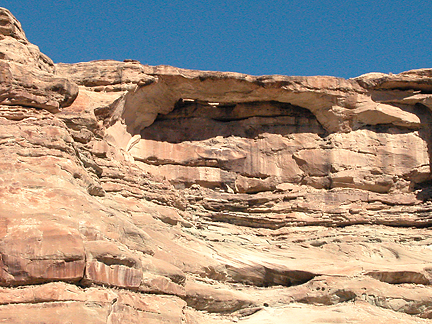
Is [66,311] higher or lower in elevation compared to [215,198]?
lower

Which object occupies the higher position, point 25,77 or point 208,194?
point 25,77

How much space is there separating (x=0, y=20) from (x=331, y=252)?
10949 mm

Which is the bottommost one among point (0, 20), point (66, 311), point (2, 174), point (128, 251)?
point (66, 311)

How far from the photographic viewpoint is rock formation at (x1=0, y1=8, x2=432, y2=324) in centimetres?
1388

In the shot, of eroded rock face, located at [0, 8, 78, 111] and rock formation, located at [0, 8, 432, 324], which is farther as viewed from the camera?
eroded rock face, located at [0, 8, 78, 111]

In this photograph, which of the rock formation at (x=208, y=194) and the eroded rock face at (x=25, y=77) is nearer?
the rock formation at (x=208, y=194)

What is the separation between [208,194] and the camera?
21.8 metres

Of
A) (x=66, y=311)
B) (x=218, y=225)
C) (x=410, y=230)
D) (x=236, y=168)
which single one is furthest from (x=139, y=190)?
(x=410, y=230)

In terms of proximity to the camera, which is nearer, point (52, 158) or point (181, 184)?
point (52, 158)

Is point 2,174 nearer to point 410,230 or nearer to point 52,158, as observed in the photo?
point 52,158

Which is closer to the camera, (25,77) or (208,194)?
(25,77)

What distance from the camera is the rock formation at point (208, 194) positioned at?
1388cm

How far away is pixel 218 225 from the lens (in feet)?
68.6

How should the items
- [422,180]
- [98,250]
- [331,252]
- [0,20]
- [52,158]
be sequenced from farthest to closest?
[422,180] → [331,252] → [0,20] → [52,158] → [98,250]
